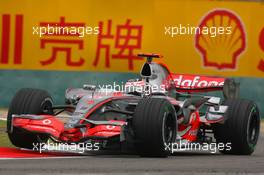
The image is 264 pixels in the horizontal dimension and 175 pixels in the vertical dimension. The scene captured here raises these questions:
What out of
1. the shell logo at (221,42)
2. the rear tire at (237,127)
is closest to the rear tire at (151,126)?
the rear tire at (237,127)

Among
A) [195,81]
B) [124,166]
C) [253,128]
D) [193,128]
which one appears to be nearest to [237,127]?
[253,128]

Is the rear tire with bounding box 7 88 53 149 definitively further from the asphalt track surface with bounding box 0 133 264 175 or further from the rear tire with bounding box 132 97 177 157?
the rear tire with bounding box 132 97 177 157

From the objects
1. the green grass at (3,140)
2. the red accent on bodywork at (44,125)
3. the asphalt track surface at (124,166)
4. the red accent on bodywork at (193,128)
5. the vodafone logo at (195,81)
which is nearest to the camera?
the asphalt track surface at (124,166)

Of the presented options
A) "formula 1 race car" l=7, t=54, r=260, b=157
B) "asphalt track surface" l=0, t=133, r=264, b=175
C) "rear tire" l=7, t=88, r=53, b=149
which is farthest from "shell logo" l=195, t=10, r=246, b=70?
"asphalt track surface" l=0, t=133, r=264, b=175

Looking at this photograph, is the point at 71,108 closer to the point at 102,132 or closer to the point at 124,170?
the point at 102,132

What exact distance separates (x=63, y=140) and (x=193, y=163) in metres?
1.87

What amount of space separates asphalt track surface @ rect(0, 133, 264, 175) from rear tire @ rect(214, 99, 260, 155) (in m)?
2.00

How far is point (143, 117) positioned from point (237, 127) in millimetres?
2712

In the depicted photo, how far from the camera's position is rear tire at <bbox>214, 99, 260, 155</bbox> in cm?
1501

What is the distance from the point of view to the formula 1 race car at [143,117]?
12.8 m

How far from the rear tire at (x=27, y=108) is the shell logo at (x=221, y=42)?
1024cm

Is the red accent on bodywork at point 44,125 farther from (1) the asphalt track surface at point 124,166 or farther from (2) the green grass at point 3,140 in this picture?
(2) the green grass at point 3,140

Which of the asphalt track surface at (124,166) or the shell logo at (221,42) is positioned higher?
the shell logo at (221,42)

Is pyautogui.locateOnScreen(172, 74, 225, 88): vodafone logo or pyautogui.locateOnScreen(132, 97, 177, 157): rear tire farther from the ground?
pyautogui.locateOnScreen(172, 74, 225, 88): vodafone logo
